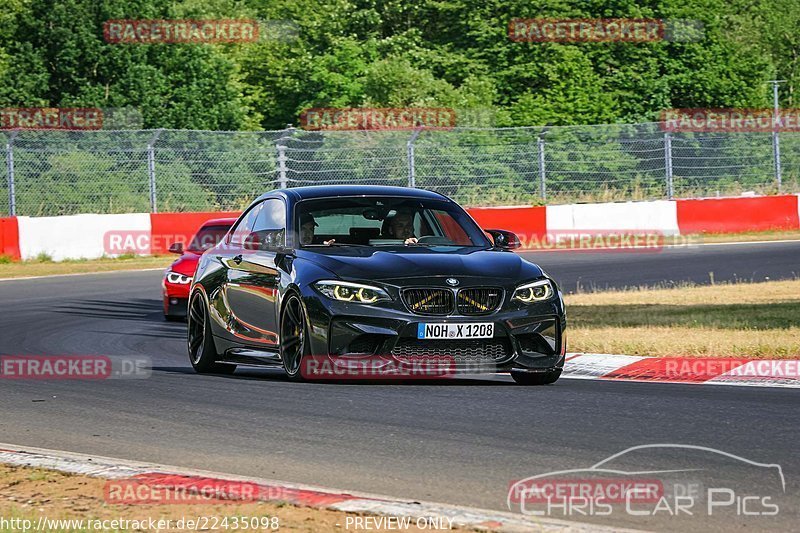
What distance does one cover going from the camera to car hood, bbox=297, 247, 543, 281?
10.0m

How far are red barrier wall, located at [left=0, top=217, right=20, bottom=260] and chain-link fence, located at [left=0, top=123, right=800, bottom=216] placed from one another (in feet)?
2.56

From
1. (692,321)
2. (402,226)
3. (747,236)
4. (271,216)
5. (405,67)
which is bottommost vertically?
(747,236)

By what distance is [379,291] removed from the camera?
9.88m

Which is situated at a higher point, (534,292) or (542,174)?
(542,174)

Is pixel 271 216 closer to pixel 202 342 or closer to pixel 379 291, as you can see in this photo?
pixel 202 342

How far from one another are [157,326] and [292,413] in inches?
349

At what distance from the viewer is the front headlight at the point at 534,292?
33.0 ft

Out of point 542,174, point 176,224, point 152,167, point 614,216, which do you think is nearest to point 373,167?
point 542,174

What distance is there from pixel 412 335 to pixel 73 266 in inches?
783

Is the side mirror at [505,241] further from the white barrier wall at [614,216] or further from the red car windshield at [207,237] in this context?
the white barrier wall at [614,216]

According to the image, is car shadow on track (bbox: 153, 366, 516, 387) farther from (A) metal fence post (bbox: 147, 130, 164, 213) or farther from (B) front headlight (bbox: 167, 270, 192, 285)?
(A) metal fence post (bbox: 147, 130, 164, 213)

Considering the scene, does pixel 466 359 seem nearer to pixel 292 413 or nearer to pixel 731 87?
pixel 292 413

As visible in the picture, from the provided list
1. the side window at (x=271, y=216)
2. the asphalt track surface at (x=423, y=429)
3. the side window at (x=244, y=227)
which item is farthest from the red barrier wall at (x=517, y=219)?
the side window at (x=271, y=216)

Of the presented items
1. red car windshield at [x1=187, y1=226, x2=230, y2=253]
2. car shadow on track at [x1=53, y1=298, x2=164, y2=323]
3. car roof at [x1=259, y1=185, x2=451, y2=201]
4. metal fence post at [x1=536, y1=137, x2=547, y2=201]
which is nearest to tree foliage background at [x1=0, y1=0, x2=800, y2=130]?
metal fence post at [x1=536, y1=137, x2=547, y2=201]
